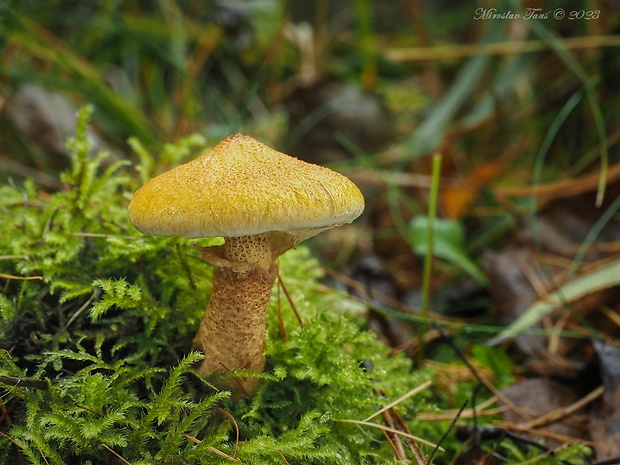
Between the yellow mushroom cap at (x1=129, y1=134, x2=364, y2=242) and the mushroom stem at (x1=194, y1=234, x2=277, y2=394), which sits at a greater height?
the yellow mushroom cap at (x1=129, y1=134, x2=364, y2=242)

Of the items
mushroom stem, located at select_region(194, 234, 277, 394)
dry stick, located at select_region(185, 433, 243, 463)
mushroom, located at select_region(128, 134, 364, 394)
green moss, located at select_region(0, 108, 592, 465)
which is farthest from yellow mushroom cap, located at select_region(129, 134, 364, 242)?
dry stick, located at select_region(185, 433, 243, 463)

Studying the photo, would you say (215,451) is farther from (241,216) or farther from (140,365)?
(241,216)

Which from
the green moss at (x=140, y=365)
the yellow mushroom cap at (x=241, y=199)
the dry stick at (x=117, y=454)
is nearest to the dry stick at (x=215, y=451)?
the green moss at (x=140, y=365)

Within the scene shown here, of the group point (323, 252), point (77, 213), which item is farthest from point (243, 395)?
point (323, 252)

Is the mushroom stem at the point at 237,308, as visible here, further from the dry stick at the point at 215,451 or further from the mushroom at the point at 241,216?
the dry stick at the point at 215,451

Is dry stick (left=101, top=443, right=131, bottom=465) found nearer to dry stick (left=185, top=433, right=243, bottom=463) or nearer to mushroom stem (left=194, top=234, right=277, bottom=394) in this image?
dry stick (left=185, top=433, right=243, bottom=463)

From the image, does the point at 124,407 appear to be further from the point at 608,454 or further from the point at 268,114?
the point at 268,114
